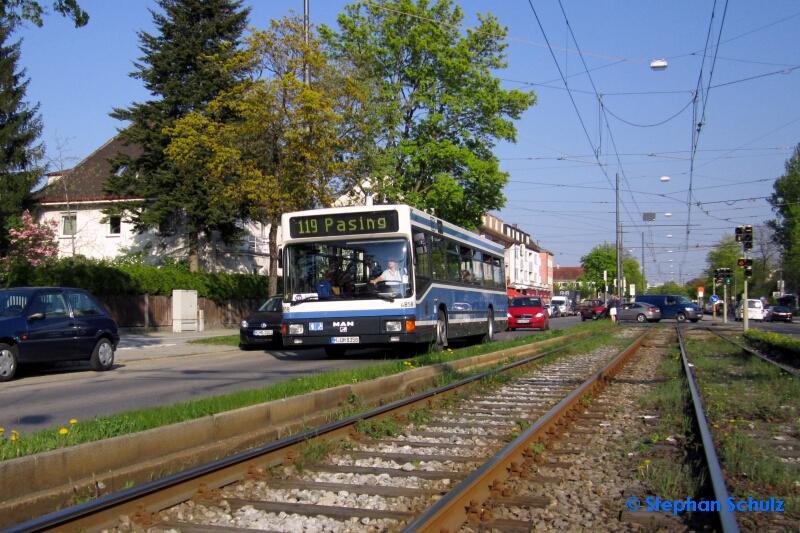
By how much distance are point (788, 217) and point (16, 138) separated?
8706cm

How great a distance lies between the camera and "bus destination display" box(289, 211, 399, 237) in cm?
1468

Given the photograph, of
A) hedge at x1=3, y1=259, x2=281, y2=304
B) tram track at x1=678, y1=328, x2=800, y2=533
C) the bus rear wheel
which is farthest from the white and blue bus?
hedge at x1=3, y1=259, x2=281, y2=304

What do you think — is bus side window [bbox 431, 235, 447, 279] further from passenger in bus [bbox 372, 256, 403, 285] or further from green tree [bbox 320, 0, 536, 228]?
green tree [bbox 320, 0, 536, 228]

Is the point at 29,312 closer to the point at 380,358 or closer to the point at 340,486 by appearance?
the point at 380,358

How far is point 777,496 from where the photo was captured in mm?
5363

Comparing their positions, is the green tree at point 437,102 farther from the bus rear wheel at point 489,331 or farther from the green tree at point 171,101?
the bus rear wheel at point 489,331

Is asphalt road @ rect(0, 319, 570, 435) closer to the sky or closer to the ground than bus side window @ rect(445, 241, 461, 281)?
closer to the ground

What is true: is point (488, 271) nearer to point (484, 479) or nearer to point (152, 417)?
point (152, 417)

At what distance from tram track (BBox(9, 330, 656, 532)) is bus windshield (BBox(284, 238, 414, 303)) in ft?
18.6

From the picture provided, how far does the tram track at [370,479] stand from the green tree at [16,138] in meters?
36.0

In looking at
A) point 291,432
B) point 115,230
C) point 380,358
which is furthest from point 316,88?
point 115,230

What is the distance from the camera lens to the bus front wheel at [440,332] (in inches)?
642

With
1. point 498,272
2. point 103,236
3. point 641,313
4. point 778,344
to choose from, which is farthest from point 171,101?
point 641,313

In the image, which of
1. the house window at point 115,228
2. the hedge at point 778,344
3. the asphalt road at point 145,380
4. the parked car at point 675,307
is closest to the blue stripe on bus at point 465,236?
the asphalt road at point 145,380
